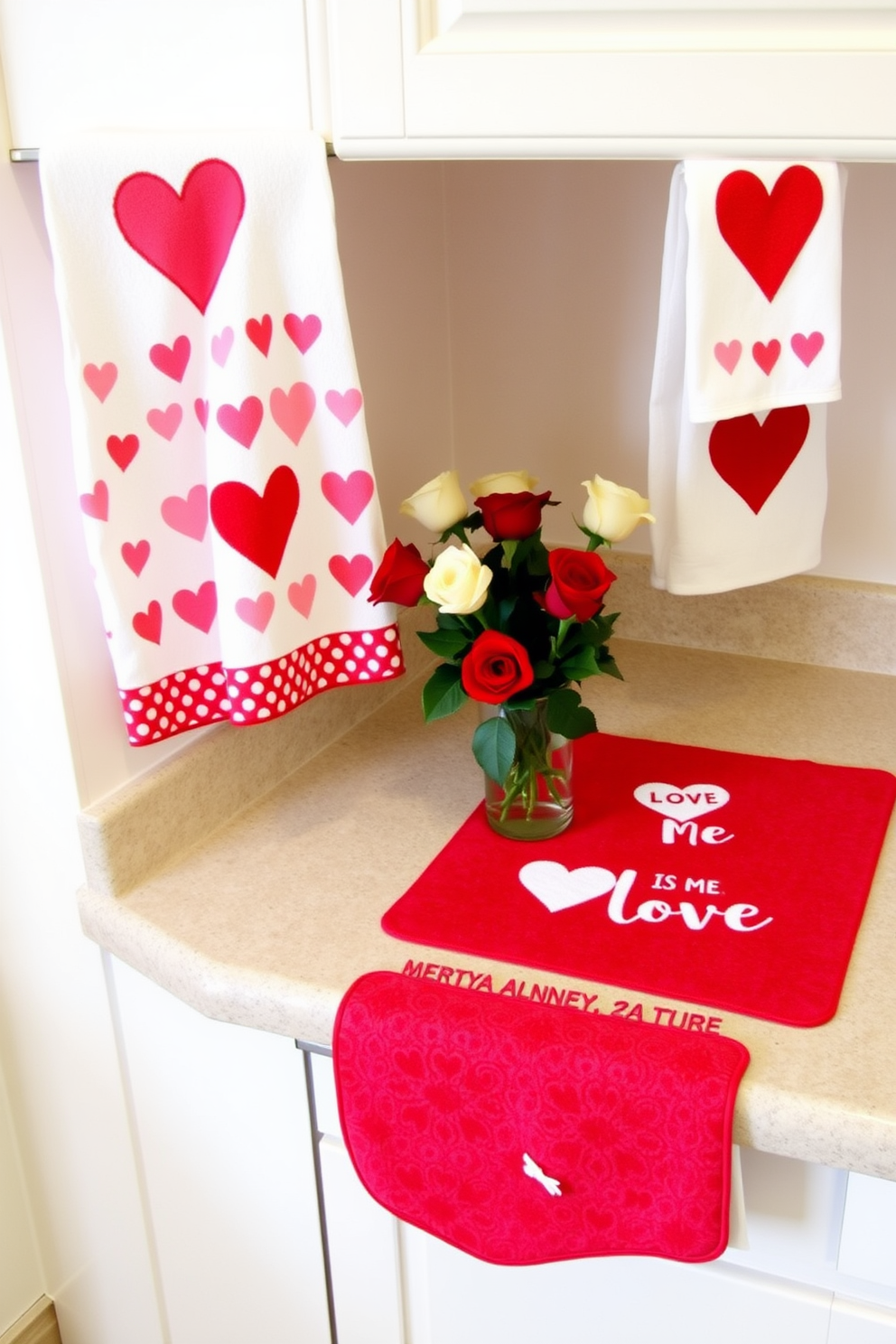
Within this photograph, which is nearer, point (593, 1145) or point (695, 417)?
point (593, 1145)

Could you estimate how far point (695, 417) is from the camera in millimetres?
1047

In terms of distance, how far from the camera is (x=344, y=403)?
1.08 metres

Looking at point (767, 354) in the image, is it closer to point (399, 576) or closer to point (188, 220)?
point (399, 576)

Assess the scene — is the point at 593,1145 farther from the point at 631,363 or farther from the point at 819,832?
the point at 631,363

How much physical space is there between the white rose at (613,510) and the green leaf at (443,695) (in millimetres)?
185

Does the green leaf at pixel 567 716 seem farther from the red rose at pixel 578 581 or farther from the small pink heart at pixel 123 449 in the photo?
the small pink heart at pixel 123 449

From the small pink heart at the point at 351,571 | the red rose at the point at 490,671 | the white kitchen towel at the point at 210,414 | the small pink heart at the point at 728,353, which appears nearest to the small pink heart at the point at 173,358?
the white kitchen towel at the point at 210,414

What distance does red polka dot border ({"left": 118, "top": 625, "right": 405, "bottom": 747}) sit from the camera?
1.08 metres

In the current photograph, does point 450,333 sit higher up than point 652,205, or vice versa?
point 652,205

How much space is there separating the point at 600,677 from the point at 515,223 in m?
0.54

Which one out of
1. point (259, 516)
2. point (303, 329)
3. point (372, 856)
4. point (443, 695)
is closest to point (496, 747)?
point (443, 695)

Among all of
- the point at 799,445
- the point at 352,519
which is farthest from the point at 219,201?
the point at 799,445

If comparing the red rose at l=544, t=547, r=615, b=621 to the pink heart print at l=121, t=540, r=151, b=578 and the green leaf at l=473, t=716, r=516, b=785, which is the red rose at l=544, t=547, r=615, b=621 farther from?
the pink heart print at l=121, t=540, r=151, b=578

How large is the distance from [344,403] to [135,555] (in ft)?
0.71
